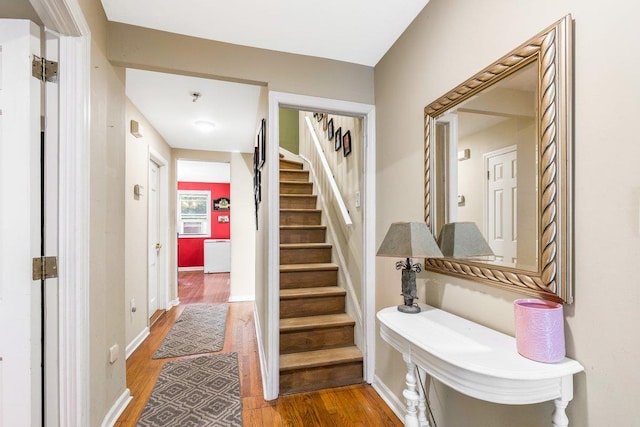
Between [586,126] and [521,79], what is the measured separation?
0.99ft

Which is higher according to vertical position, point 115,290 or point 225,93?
→ point 225,93

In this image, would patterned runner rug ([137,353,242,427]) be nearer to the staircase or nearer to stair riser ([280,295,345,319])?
the staircase

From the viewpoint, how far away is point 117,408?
1.81 meters

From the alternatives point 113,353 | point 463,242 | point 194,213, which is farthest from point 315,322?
point 194,213

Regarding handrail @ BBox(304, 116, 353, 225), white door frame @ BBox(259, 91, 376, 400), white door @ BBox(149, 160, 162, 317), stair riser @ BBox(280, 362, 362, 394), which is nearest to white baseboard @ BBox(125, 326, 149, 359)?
white door @ BBox(149, 160, 162, 317)

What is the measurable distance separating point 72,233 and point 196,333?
2.22 meters

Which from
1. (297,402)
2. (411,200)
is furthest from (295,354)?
(411,200)

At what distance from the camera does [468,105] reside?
131 centimetres

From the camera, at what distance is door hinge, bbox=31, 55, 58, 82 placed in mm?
1222

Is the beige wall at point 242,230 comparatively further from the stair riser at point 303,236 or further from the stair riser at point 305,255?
the stair riser at point 305,255

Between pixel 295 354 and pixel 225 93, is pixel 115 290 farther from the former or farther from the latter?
pixel 225 93

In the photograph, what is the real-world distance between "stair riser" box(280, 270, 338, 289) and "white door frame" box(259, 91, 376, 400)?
705mm

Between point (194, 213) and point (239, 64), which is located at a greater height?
point (239, 64)

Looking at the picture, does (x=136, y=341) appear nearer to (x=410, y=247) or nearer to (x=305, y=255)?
(x=305, y=255)
